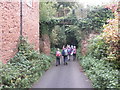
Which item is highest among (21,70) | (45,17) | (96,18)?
(45,17)

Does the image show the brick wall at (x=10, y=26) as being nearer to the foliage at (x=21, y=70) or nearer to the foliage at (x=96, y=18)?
the foliage at (x=21, y=70)

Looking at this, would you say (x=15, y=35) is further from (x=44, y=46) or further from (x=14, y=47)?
(x=44, y=46)

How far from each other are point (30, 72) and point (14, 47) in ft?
5.94

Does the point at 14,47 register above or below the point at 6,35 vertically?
below

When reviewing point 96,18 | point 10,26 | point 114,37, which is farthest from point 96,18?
point 10,26

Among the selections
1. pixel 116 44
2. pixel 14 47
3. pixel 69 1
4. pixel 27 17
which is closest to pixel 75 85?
pixel 116 44

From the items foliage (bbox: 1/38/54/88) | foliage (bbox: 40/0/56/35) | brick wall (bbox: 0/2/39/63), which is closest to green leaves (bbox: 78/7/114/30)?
foliage (bbox: 40/0/56/35)

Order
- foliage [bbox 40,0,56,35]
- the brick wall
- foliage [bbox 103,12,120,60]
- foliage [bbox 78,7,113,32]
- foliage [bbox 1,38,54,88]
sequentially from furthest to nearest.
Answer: foliage [bbox 40,0,56,35] → foliage [bbox 78,7,113,32] → foliage [bbox 103,12,120,60] → the brick wall → foliage [bbox 1,38,54,88]

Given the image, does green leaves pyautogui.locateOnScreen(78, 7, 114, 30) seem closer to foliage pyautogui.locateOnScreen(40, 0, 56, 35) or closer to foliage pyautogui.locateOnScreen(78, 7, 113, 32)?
foliage pyautogui.locateOnScreen(78, 7, 113, 32)

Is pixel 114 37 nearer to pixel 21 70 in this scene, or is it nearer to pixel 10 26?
pixel 21 70

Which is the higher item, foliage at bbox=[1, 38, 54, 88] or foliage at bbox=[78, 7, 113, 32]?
foliage at bbox=[78, 7, 113, 32]

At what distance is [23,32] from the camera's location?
9.55 m

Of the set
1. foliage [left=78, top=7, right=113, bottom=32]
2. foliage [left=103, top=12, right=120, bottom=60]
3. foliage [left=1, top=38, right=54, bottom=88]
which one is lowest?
foliage [left=1, top=38, right=54, bottom=88]

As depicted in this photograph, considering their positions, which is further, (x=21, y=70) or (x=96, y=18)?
(x=96, y=18)
